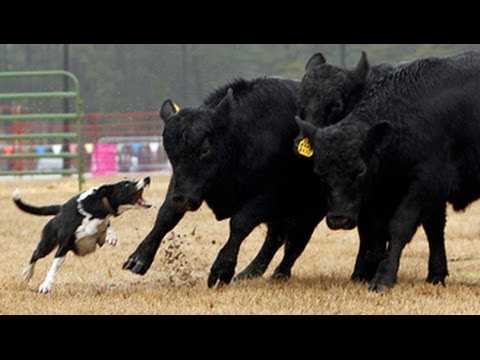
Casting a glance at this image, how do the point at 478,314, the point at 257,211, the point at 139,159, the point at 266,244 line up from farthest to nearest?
the point at 139,159 < the point at 266,244 < the point at 257,211 < the point at 478,314

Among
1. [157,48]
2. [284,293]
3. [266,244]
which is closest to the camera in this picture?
[284,293]

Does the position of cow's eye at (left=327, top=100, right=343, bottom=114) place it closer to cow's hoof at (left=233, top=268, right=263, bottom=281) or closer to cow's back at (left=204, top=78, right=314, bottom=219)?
cow's back at (left=204, top=78, right=314, bottom=219)

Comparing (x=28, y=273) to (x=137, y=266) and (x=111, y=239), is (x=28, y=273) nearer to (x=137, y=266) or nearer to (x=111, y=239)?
(x=111, y=239)

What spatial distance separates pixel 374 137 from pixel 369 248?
3.99 feet

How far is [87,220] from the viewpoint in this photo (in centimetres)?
913

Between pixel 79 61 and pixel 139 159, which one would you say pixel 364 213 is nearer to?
pixel 139 159

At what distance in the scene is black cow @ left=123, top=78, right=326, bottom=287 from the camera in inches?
333

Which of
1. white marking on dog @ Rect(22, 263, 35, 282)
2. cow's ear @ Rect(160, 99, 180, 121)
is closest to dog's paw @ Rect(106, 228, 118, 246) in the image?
white marking on dog @ Rect(22, 263, 35, 282)

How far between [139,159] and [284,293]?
2879 cm

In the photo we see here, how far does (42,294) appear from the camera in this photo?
8.48m

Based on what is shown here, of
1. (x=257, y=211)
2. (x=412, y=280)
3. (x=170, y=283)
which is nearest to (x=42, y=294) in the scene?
(x=170, y=283)

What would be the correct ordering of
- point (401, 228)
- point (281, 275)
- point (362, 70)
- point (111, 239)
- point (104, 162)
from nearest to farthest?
point (401, 228), point (362, 70), point (111, 239), point (281, 275), point (104, 162)

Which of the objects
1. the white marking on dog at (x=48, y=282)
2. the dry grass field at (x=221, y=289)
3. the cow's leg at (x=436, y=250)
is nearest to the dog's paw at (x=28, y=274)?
the dry grass field at (x=221, y=289)

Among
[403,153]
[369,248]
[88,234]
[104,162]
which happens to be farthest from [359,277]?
[104,162]
